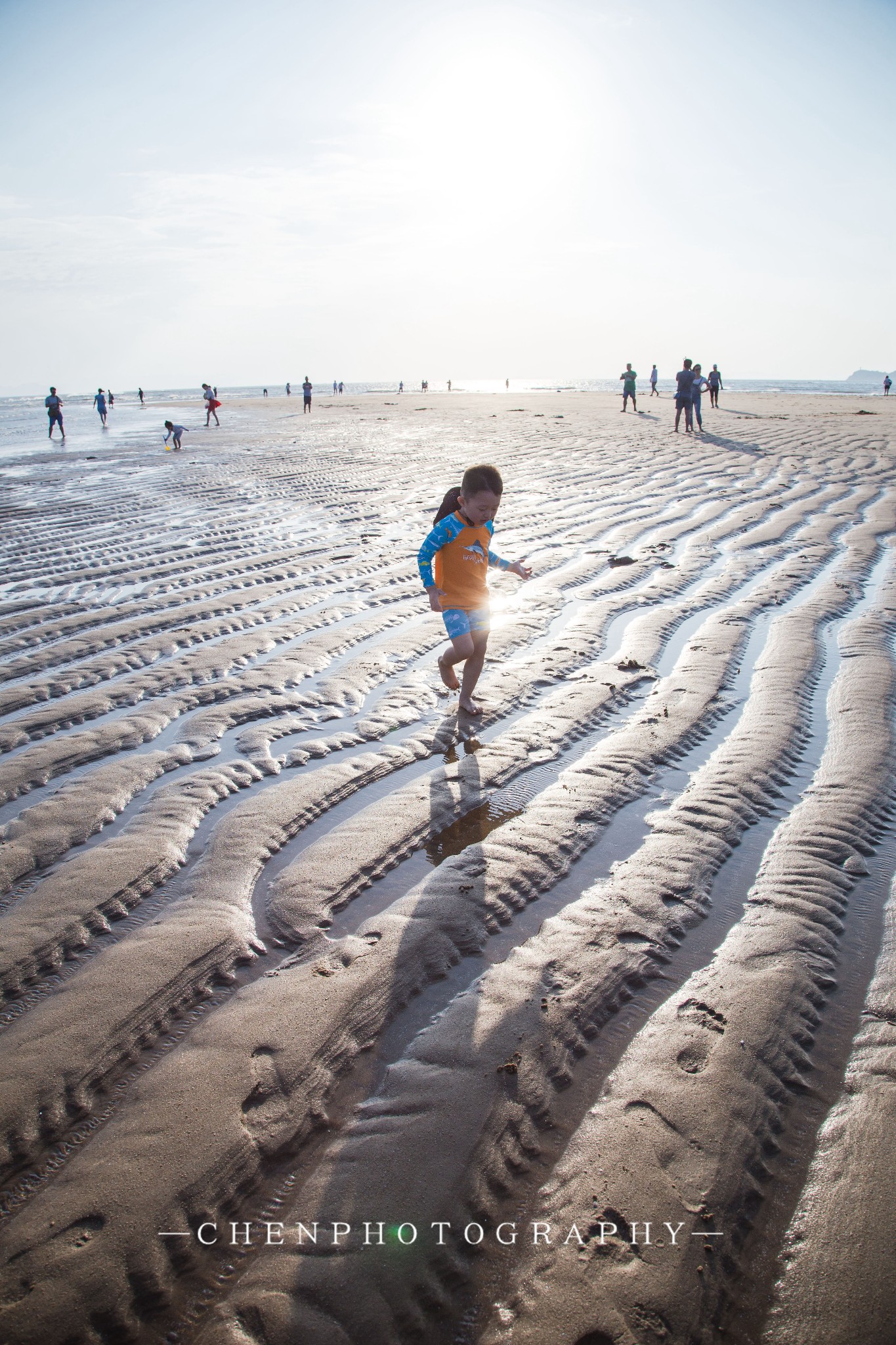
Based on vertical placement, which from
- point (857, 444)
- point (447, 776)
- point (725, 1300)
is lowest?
point (725, 1300)

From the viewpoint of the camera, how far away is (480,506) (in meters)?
3.72

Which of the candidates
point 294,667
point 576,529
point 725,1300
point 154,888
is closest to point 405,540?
point 576,529

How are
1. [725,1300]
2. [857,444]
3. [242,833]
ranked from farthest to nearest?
1. [857,444]
2. [242,833]
3. [725,1300]

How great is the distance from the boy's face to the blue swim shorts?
47 centimetres

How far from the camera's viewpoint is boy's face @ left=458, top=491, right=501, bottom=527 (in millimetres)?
3688

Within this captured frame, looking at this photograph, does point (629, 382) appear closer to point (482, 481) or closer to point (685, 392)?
point (685, 392)

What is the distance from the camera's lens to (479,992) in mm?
2123

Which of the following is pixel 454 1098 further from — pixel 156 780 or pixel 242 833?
pixel 156 780

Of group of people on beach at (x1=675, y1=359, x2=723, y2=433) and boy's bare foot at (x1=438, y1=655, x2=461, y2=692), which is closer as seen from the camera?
boy's bare foot at (x1=438, y1=655, x2=461, y2=692)

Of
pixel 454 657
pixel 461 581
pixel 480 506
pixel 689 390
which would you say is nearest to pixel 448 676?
pixel 454 657

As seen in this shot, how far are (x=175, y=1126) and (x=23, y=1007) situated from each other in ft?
2.22

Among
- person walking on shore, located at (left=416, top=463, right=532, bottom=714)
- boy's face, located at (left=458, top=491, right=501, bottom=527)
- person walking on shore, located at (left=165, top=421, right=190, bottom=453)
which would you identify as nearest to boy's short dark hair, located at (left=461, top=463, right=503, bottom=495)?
boy's face, located at (left=458, top=491, right=501, bottom=527)

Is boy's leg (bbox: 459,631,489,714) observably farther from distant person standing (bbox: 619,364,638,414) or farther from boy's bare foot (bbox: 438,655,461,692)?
distant person standing (bbox: 619,364,638,414)

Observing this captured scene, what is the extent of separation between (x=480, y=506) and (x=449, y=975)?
2286 mm
